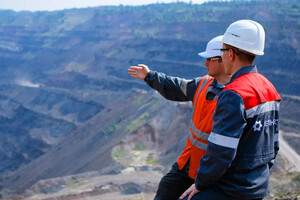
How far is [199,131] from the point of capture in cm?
319

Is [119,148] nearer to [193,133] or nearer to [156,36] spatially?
[193,133]

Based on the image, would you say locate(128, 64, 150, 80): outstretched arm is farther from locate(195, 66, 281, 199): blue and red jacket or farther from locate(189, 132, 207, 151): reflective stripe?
locate(195, 66, 281, 199): blue and red jacket

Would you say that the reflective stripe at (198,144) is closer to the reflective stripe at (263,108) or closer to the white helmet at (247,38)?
the reflective stripe at (263,108)

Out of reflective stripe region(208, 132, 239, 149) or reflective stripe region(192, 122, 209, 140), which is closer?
reflective stripe region(208, 132, 239, 149)

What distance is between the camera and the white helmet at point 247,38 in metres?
2.79

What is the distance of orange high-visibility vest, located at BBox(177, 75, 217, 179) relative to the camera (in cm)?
313

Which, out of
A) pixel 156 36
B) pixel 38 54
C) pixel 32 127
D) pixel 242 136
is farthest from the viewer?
pixel 38 54

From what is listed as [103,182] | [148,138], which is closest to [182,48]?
[148,138]

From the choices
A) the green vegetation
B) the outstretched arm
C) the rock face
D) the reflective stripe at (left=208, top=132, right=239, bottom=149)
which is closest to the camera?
the reflective stripe at (left=208, top=132, right=239, bottom=149)

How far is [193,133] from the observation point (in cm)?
329

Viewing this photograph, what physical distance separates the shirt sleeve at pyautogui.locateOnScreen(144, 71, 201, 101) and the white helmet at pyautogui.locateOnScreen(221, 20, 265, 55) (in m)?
1.00

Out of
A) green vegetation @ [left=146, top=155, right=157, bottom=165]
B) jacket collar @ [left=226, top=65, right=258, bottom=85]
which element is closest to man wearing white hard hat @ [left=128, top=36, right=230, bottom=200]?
jacket collar @ [left=226, top=65, right=258, bottom=85]

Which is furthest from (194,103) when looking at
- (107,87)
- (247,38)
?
(107,87)

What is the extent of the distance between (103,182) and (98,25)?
73.8 meters
